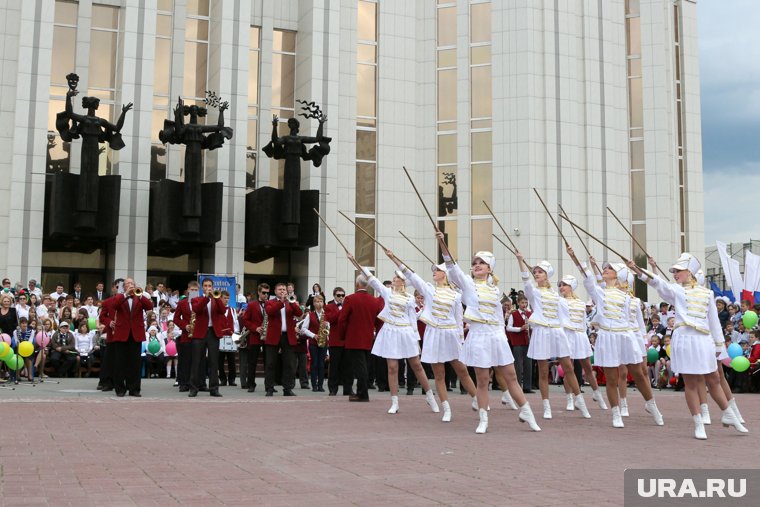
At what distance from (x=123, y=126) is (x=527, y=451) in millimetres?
24780

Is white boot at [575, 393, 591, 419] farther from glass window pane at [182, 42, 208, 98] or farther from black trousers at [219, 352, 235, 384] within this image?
glass window pane at [182, 42, 208, 98]

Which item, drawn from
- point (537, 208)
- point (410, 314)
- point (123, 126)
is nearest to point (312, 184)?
point (123, 126)

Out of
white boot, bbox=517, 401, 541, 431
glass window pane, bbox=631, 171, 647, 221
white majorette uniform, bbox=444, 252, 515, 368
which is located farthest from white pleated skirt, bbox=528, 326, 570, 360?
glass window pane, bbox=631, 171, 647, 221

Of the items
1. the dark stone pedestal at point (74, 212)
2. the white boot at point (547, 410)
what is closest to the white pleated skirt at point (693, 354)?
the white boot at point (547, 410)

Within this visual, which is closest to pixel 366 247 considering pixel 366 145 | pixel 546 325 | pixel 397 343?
pixel 366 145

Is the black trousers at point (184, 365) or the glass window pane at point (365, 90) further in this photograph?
the glass window pane at point (365, 90)

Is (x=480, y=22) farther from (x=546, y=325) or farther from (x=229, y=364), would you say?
(x=546, y=325)

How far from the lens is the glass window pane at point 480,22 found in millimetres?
37188

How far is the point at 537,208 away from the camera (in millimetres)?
35625

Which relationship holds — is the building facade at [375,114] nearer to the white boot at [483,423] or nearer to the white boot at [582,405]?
the white boot at [582,405]

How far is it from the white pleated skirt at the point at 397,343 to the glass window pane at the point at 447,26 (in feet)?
82.3

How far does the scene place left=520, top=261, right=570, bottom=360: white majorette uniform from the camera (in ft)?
46.1

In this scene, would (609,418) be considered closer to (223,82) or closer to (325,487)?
(325,487)

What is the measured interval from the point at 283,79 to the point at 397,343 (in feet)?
73.6
